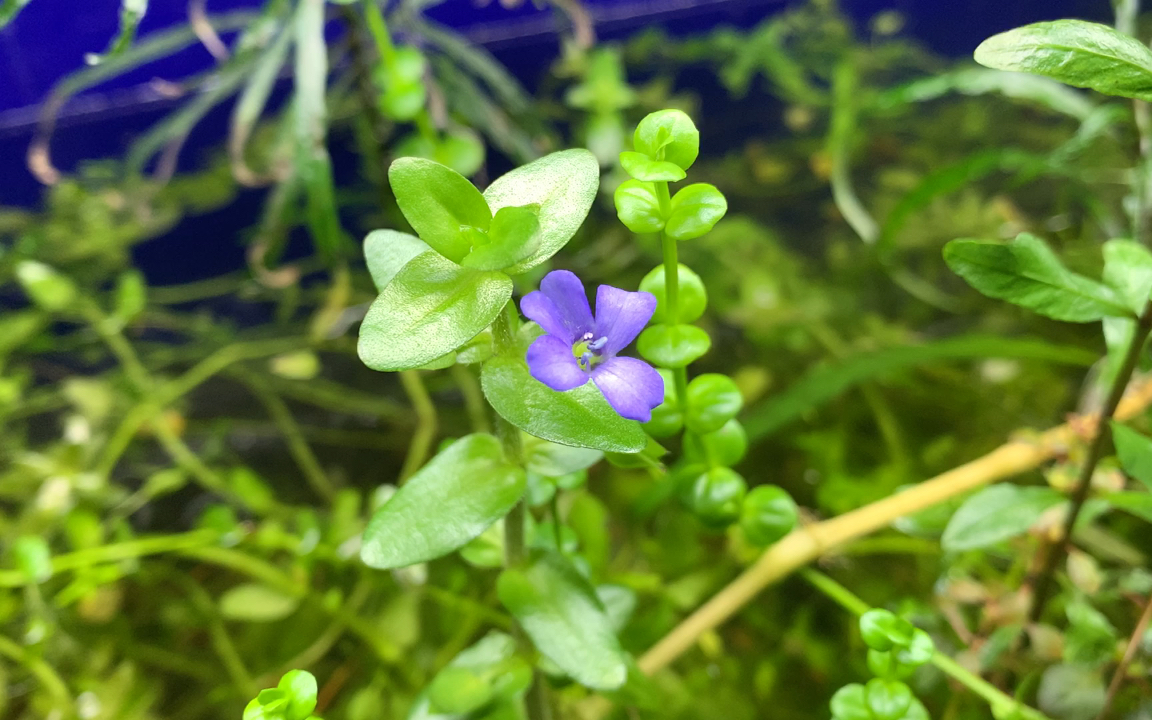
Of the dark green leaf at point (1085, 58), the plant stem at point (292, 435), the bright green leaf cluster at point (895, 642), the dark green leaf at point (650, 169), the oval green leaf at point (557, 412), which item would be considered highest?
the dark green leaf at point (1085, 58)

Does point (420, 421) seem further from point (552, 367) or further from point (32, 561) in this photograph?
point (552, 367)

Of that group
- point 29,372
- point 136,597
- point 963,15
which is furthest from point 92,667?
point 963,15

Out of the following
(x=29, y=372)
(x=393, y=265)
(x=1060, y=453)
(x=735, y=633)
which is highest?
(x=393, y=265)

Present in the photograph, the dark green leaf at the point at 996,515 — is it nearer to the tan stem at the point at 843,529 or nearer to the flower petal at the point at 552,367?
the tan stem at the point at 843,529

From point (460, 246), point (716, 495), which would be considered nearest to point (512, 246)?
point (460, 246)

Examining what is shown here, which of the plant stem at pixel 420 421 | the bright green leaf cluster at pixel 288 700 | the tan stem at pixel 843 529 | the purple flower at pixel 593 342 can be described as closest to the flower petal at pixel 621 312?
the purple flower at pixel 593 342

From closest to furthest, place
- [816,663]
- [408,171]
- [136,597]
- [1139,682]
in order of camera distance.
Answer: [408,171] < [1139,682] < [816,663] < [136,597]

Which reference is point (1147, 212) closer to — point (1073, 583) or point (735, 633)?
point (1073, 583)
